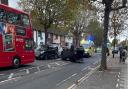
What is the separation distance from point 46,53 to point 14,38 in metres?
15.2

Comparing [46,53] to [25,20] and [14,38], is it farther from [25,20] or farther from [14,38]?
[14,38]

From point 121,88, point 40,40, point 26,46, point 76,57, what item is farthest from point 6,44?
point 40,40

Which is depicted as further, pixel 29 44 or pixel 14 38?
pixel 29 44

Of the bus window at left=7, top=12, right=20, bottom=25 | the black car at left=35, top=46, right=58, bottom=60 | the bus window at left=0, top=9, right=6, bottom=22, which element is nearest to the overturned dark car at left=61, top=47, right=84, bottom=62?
the black car at left=35, top=46, right=58, bottom=60

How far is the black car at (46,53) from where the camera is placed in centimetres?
4019

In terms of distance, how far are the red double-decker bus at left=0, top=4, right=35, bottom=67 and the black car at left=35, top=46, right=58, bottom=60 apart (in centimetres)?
1069

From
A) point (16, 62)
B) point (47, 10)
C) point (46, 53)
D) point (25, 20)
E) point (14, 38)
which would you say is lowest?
point (16, 62)

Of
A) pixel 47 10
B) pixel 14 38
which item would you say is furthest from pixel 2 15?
pixel 47 10

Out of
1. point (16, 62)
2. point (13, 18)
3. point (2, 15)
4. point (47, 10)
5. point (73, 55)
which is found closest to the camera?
point (2, 15)

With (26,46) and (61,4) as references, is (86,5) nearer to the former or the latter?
(26,46)

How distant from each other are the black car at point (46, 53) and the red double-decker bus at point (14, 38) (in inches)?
421

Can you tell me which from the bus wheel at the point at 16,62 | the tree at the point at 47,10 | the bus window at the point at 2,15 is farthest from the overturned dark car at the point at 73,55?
the bus window at the point at 2,15

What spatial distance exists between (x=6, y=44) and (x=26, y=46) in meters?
3.53

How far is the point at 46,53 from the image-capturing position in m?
41.1
